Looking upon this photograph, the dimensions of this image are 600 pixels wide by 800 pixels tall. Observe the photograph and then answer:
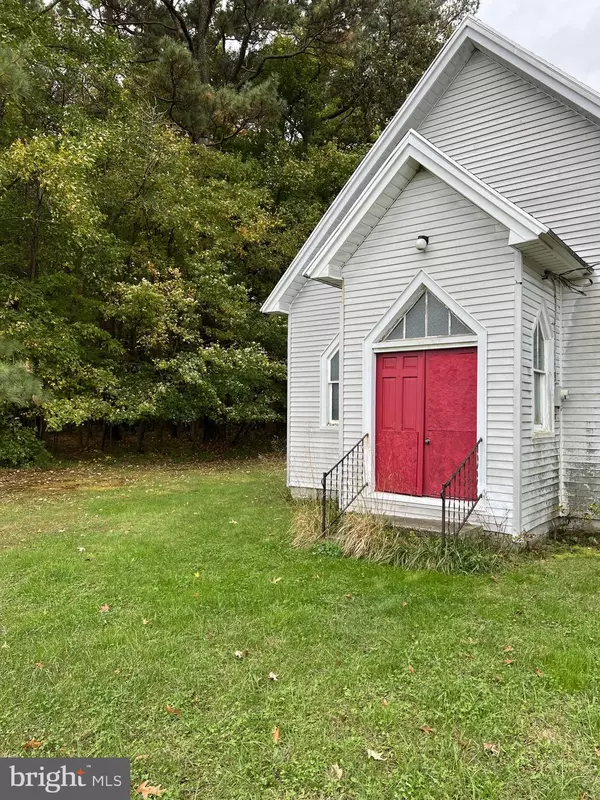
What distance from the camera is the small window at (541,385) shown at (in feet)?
22.8

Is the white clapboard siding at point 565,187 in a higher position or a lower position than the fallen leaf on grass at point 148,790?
higher

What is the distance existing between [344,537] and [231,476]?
7166 millimetres

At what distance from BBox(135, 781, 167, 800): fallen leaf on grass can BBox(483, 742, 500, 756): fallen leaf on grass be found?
1731 mm

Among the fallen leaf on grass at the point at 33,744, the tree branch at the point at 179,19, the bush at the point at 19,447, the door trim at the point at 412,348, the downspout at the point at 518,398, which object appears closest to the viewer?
the fallen leaf on grass at the point at 33,744

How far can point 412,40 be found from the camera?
20906mm

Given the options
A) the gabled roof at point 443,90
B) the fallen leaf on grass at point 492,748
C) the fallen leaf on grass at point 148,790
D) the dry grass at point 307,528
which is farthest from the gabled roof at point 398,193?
the fallen leaf on grass at point 148,790

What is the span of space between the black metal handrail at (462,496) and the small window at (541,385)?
3.65ft

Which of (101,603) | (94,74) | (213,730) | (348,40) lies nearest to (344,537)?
(101,603)

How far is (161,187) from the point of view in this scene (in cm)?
1500

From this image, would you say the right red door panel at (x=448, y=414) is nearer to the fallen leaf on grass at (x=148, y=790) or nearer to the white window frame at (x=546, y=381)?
the white window frame at (x=546, y=381)

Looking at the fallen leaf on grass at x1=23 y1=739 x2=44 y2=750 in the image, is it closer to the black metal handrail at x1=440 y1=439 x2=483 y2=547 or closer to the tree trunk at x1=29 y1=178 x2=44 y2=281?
the black metal handrail at x1=440 y1=439 x2=483 y2=547

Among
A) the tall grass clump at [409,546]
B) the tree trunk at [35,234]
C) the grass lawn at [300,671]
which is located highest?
the tree trunk at [35,234]

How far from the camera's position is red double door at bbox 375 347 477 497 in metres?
6.76
